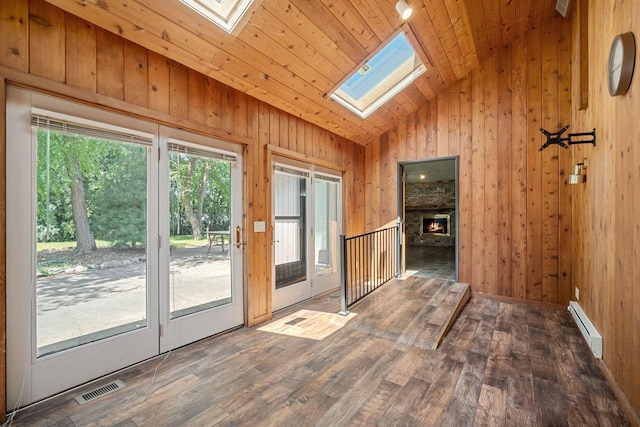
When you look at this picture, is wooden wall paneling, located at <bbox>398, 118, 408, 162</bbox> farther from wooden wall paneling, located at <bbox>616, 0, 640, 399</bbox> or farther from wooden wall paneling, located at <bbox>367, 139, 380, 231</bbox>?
wooden wall paneling, located at <bbox>616, 0, 640, 399</bbox>

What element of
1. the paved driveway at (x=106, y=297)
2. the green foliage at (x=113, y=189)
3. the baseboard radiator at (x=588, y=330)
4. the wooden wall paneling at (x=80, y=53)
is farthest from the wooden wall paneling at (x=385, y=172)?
the wooden wall paneling at (x=80, y=53)

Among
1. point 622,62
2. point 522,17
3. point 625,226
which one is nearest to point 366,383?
point 625,226

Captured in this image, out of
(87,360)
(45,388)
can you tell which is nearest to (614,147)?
(87,360)

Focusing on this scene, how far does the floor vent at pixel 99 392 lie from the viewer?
1.88 meters

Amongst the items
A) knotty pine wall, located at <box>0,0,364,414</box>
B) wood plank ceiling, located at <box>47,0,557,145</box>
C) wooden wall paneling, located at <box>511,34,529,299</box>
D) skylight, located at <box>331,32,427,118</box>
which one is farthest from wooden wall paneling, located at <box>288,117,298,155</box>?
wooden wall paneling, located at <box>511,34,529,299</box>

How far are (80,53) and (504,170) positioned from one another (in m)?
5.01

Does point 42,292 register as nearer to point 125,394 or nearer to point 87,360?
point 87,360

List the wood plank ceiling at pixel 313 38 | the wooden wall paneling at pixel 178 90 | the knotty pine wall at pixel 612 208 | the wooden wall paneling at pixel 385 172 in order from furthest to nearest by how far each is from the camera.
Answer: the wooden wall paneling at pixel 385 172, the wooden wall paneling at pixel 178 90, the wood plank ceiling at pixel 313 38, the knotty pine wall at pixel 612 208

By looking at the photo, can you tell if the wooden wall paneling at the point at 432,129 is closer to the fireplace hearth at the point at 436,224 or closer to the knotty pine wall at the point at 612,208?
the knotty pine wall at the point at 612,208

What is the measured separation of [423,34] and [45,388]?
4.73m

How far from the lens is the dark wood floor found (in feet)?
5.68

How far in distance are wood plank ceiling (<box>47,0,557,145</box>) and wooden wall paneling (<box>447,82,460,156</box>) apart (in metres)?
0.24

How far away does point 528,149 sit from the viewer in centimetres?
396

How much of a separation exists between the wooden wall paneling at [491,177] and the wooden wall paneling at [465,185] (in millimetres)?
218
